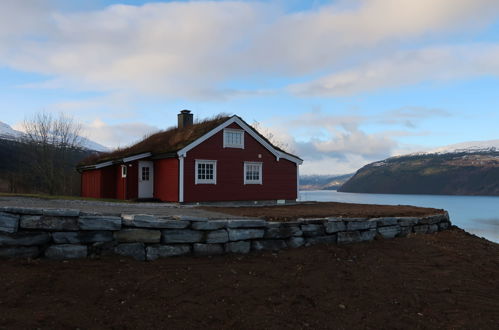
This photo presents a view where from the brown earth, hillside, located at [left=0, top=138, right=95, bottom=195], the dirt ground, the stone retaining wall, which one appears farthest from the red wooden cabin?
the dirt ground

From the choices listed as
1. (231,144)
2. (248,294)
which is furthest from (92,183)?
(248,294)

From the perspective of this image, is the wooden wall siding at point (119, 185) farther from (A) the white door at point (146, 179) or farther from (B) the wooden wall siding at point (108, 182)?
(A) the white door at point (146, 179)

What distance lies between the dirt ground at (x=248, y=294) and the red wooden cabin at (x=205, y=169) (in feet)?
41.8

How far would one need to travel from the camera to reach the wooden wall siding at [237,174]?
20578 mm

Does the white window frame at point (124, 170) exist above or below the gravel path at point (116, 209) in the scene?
above

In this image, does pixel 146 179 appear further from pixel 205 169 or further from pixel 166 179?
pixel 205 169

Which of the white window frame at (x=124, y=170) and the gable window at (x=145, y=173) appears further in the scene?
the gable window at (x=145, y=173)

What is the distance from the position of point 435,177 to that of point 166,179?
154 m

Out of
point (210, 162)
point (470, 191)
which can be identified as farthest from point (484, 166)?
point (210, 162)

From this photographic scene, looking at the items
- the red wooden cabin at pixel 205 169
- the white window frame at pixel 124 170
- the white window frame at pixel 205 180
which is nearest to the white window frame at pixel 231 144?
the red wooden cabin at pixel 205 169

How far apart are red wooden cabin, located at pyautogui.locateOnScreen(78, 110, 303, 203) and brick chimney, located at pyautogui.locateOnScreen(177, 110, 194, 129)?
2.46ft

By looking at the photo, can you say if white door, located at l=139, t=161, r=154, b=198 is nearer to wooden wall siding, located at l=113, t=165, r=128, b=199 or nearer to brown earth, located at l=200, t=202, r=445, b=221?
wooden wall siding, located at l=113, t=165, r=128, b=199

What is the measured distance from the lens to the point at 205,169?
2108 centimetres

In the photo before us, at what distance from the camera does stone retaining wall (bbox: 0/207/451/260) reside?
264 inches
